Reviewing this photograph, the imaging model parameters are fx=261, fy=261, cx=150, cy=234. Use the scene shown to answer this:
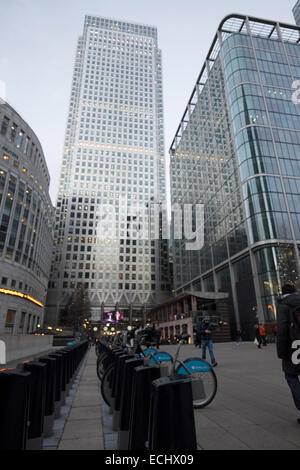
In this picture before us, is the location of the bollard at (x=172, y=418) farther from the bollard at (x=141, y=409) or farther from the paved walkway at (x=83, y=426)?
the paved walkway at (x=83, y=426)

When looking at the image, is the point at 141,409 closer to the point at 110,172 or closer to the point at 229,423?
the point at 229,423

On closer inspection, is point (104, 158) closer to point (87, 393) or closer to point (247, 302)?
point (247, 302)

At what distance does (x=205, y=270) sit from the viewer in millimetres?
58469

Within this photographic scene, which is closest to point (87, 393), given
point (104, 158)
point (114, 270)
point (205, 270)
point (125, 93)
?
point (205, 270)

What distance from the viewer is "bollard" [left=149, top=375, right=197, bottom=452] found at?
1.91 meters

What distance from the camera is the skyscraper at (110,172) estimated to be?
94.7 metres

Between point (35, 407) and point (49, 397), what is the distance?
1.08m

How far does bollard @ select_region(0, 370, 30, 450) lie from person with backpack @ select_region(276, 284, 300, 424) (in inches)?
140

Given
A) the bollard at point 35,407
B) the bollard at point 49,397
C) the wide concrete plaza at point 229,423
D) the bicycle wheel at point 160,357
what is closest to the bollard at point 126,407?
the wide concrete plaza at point 229,423

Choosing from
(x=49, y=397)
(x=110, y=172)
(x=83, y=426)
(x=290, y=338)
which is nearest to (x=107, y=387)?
(x=83, y=426)

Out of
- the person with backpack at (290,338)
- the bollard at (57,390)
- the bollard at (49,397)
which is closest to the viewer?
the bollard at (49,397)

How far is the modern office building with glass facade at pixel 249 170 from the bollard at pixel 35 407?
3630cm

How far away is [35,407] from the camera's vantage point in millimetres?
2916
